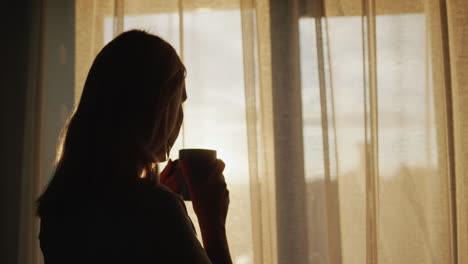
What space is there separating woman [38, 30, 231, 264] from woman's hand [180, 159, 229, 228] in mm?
95

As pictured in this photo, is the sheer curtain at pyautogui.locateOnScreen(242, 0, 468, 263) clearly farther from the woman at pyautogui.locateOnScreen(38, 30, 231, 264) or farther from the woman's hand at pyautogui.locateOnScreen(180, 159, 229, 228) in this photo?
the woman at pyautogui.locateOnScreen(38, 30, 231, 264)

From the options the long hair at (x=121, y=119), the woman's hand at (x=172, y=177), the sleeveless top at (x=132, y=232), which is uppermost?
the long hair at (x=121, y=119)

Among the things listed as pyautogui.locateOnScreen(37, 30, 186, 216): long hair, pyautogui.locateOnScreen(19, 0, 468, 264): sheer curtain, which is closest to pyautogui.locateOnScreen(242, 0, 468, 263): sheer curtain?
pyautogui.locateOnScreen(19, 0, 468, 264): sheer curtain

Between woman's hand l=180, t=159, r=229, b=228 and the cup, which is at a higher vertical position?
the cup

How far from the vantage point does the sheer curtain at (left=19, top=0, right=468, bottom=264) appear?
1.18m

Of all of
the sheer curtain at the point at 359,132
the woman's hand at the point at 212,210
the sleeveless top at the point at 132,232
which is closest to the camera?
the sleeveless top at the point at 132,232

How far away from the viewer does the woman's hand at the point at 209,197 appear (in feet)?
2.07

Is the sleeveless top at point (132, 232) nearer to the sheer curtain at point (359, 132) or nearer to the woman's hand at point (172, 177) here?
the woman's hand at point (172, 177)

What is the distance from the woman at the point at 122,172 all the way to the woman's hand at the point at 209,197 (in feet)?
0.31

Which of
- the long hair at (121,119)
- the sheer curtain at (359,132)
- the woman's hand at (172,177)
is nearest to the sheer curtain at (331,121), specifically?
the sheer curtain at (359,132)

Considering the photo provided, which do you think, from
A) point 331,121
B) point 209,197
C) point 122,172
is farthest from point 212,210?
point 331,121

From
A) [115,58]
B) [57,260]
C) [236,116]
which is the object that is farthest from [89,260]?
[236,116]

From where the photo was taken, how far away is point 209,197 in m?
0.64

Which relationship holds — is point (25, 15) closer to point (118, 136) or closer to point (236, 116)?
point (236, 116)
